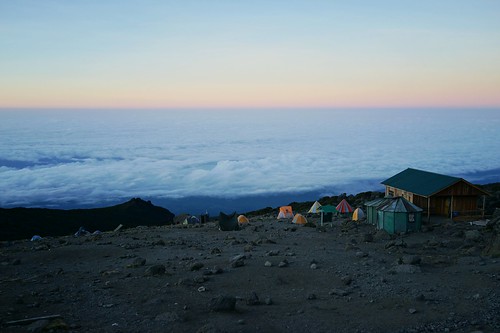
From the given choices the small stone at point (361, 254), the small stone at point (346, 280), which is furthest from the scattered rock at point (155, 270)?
the small stone at point (361, 254)

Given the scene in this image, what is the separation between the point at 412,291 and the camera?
12594 mm

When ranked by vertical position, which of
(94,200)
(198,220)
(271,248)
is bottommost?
(94,200)

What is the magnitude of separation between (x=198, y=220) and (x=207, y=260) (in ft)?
69.8

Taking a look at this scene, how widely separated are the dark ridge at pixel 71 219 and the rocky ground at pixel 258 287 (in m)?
23.1

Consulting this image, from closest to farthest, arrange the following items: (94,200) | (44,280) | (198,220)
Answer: (44,280) → (198,220) → (94,200)

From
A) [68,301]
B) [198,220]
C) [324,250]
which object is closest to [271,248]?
[324,250]

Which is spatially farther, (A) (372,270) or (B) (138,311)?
(A) (372,270)

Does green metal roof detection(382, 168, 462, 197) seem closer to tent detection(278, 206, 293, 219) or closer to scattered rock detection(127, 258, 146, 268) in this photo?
tent detection(278, 206, 293, 219)

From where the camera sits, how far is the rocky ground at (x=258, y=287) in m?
10.6

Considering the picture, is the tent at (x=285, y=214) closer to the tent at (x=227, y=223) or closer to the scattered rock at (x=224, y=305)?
the tent at (x=227, y=223)

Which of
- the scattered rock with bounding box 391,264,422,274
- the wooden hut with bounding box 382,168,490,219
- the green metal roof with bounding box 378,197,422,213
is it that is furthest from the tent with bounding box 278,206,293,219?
the scattered rock with bounding box 391,264,422,274

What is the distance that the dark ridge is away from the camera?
141 feet

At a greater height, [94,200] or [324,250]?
[324,250]

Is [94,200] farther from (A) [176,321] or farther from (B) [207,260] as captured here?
(A) [176,321]
